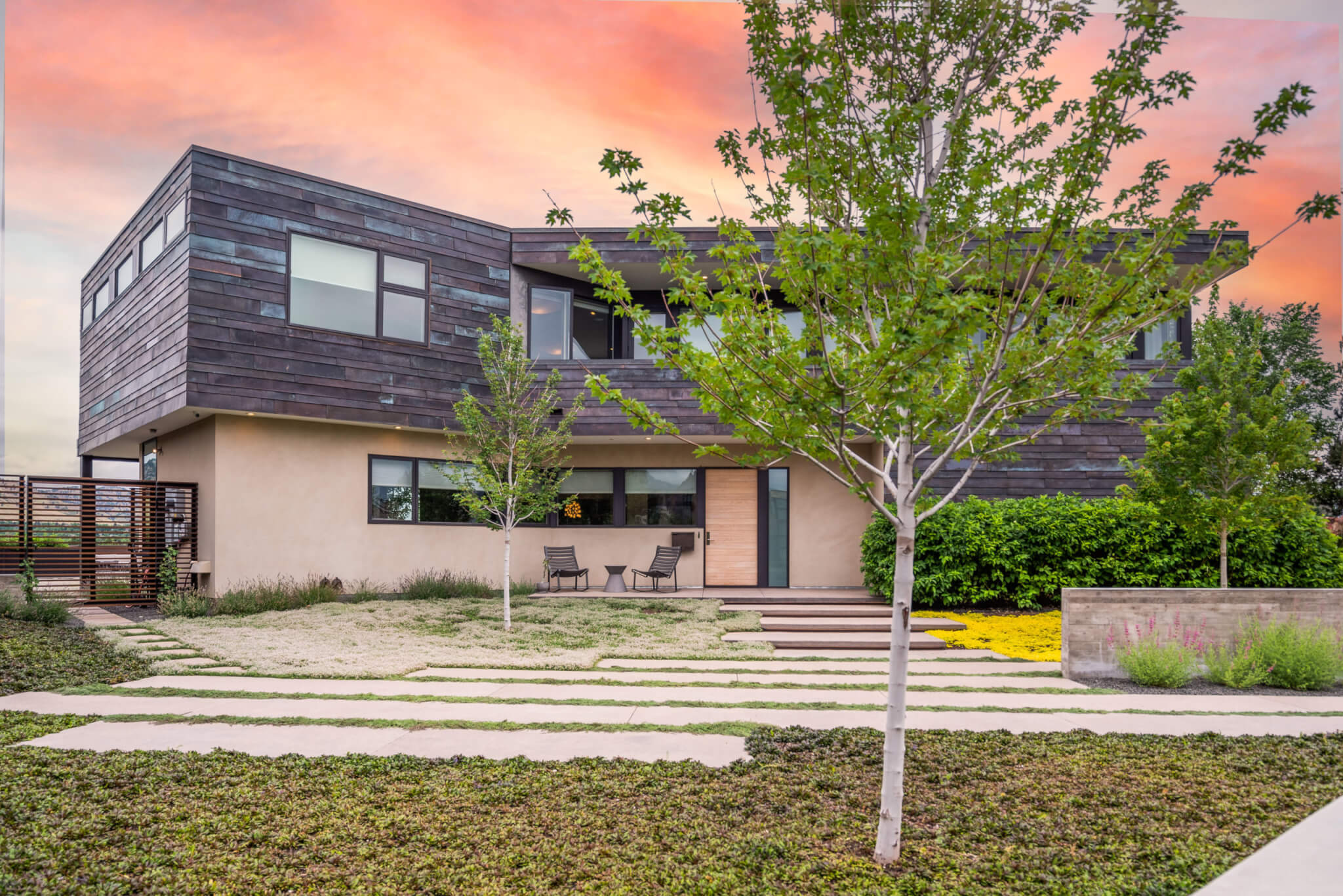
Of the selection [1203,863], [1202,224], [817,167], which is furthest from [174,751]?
[1202,224]

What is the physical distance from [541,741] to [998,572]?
29.8 ft

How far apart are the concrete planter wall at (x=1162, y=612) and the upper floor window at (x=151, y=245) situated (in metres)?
13.5

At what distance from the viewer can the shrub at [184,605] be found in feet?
34.9

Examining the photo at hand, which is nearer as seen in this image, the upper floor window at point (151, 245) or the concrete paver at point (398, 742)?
the concrete paver at point (398, 742)

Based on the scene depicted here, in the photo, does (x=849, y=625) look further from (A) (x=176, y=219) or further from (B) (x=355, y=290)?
(A) (x=176, y=219)

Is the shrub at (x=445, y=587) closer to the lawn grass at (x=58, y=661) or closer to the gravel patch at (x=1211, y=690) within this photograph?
the lawn grass at (x=58, y=661)

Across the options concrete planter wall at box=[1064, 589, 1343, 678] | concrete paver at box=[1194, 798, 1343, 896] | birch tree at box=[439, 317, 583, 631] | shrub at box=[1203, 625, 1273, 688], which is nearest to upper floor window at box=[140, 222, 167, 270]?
birch tree at box=[439, 317, 583, 631]

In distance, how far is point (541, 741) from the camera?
473cm

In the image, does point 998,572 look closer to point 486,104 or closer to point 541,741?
point 541,741

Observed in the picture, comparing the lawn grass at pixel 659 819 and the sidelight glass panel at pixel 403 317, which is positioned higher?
the sidelight glass panel at pixel 403 317

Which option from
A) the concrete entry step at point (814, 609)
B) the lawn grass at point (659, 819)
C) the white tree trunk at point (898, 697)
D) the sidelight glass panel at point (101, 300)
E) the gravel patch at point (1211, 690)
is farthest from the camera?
the sidelight glass panel at point (101, 300)

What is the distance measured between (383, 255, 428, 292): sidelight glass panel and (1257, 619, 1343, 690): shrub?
11991mm

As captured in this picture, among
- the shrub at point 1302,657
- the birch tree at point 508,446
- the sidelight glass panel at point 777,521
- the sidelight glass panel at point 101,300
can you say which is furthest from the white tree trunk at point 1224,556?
the sidelight glass panel at point 101,300

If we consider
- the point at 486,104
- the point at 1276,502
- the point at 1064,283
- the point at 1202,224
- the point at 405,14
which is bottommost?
the point at 1276,502
